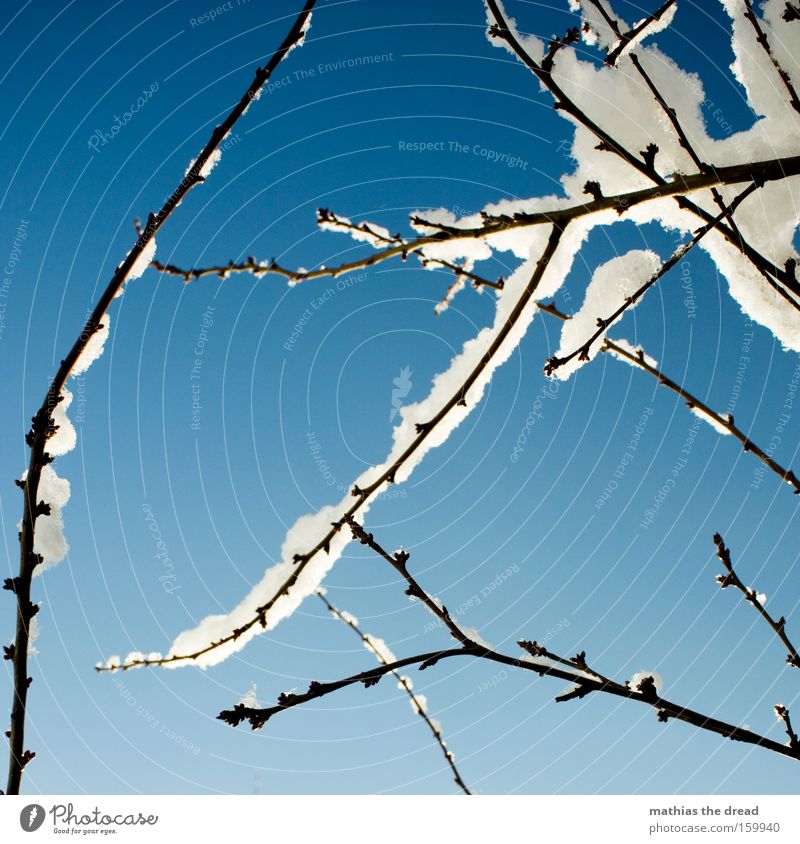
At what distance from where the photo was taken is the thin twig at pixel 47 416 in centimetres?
96

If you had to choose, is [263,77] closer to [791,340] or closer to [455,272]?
[455,272]

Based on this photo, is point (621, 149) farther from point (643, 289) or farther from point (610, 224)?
point (643, 289)

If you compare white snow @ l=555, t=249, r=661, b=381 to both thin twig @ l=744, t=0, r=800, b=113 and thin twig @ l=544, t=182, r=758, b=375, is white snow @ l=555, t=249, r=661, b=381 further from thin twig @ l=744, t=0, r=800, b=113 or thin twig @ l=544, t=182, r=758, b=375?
thin twig @ l=744, t=0, r=800, b=113


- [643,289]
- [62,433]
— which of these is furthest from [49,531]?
[643,289]

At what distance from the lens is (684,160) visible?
4.28ft

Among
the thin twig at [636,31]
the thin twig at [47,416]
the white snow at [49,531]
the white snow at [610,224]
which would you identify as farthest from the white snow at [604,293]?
the white snow at [49,531]

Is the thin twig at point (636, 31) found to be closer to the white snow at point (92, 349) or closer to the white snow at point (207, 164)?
the white snow at point (207, 164)

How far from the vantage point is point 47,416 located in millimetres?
1023
